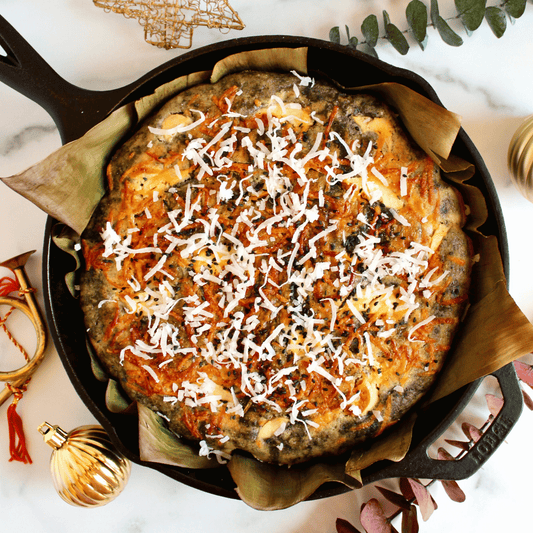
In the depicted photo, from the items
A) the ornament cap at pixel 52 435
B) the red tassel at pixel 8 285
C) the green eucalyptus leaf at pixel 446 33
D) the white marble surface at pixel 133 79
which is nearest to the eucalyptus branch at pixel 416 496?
the white marble surface at pixel 133 79

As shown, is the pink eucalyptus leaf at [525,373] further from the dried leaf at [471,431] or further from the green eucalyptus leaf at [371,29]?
the green eucalyptus leaf at [371,29]

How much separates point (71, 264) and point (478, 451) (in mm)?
1450

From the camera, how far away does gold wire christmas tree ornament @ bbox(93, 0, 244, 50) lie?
5.89 ft

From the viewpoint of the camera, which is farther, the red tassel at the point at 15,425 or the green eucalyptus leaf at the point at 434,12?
the red tassel at the point at 15,425

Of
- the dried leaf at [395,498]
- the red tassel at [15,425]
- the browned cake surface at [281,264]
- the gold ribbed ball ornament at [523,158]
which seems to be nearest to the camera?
the browned cake surface at [281,264]

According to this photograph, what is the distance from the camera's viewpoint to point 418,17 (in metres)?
1.78

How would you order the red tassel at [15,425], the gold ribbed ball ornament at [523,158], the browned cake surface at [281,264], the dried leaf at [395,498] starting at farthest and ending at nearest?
the red tassel at [15,425] < the dried leaf at [395,498] < the gold ribbed ball ornament at [523,158] < the browned cake surface at [281,264]

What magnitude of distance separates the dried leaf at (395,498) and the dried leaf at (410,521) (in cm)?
2

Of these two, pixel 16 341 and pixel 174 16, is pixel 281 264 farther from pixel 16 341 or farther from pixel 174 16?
pixel 16 341

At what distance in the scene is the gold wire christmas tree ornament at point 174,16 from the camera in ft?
5.89

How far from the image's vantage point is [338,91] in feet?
5.23

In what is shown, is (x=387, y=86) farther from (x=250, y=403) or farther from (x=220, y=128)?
(x=250, y=403)

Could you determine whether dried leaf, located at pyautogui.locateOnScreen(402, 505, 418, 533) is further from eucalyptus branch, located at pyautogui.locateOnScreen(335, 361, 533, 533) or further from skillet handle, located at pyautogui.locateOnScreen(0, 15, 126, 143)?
skillet handle, located at pyautogui.locateOnScreen(0, 15, 126, 143)

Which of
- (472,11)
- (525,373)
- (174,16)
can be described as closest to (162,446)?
(525,373)
